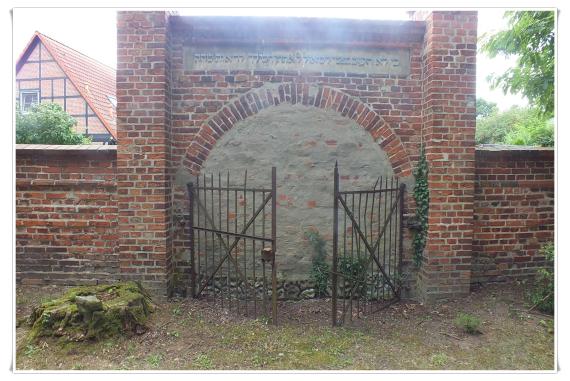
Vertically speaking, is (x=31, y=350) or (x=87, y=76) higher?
(x=87, y=76)

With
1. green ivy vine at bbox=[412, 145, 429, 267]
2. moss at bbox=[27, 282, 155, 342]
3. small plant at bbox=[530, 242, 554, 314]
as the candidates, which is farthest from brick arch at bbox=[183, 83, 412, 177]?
small plant at bbox=[530, 242, 554, 314]

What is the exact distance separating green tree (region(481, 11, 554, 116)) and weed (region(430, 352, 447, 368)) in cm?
559

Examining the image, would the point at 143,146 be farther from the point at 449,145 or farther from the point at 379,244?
the point at 449,145

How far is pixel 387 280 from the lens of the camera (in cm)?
505

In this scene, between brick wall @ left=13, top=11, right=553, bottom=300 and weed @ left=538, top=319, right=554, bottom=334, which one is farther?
brick wall @ left=13, top=11, right=553, bottom=300

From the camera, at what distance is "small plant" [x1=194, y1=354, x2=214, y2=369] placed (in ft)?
11.6

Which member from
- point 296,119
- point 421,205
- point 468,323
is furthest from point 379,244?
point 296,119

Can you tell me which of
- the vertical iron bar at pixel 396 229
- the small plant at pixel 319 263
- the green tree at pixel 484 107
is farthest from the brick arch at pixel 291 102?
the green tree at pixel 484 107

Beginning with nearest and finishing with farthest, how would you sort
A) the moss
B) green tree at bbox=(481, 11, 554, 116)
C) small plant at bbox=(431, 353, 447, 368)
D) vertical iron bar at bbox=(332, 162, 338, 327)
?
small plant at bbox=(431, 353, 447, 368) → the moss → vertical iron bar at bbox=(332, 162, 338, 327) → green tree at bbox=(481, 11, 554, 116)

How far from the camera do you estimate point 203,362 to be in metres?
3.60

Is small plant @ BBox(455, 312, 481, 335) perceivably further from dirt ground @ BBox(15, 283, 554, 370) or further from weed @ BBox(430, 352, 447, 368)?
weed @ BBox(430, 352, 447, 368)

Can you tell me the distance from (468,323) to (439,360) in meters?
0.79

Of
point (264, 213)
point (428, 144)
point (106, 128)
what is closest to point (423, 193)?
point (428, 144)

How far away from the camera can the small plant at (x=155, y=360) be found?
3551 mm
